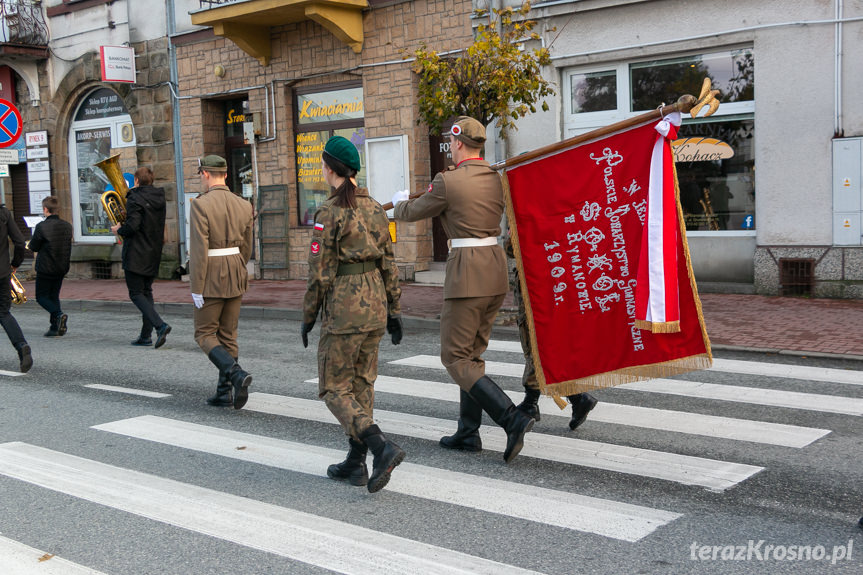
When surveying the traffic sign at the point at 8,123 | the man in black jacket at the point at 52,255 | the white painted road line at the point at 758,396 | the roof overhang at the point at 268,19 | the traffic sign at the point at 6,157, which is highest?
the roof overhang at the point at 268,19

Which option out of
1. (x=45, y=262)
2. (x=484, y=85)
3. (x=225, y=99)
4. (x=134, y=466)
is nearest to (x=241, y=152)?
(x=225, y=99)

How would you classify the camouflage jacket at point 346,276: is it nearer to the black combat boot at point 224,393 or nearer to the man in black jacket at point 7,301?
the black combat boot at point 224,393

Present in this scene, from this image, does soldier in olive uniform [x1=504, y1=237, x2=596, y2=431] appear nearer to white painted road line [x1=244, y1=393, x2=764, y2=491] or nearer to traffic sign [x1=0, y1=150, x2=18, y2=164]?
white painted road line [x1=244, y1=393, x2=764, y2=491]

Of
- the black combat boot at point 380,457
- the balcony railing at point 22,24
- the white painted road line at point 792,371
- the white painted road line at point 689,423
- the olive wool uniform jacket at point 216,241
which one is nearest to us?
the black combat boot at point 380,457

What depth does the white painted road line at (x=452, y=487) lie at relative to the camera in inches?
173

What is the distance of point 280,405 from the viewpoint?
7191 millimetres

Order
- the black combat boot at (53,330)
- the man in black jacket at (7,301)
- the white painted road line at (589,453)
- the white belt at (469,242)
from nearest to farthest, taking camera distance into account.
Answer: the white painted road line at (589,453) → the white belt at (469,242) → the man in black jacket at (7,301) → the black combat boot at (53,330)

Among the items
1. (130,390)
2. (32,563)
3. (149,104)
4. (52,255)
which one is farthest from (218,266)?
(149,104)

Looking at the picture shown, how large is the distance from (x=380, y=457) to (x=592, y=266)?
72.0 inches

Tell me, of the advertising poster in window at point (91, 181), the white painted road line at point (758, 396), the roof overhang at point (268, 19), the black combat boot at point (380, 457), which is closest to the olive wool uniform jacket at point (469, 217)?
the black combat boot at point (380, 457)

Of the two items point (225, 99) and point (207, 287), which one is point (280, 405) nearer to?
point (207, 287)

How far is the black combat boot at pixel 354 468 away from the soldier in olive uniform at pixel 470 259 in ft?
2.44

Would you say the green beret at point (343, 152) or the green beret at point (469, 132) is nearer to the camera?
the green beret at point (343, 152)

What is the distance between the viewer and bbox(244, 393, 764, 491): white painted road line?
5055mm
